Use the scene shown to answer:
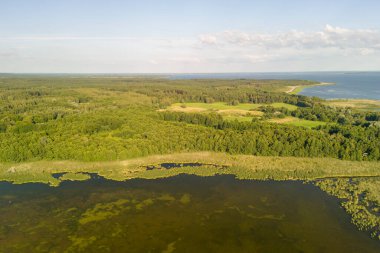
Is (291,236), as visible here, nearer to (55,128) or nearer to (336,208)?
(336,208)

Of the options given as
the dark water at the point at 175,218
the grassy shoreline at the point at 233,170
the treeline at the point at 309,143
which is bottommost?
the dark water at the point at 175,218

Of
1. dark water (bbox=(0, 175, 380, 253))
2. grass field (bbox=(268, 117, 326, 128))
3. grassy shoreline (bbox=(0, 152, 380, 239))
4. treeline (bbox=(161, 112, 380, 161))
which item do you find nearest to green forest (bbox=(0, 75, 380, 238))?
treeline (bbox=(161, 112, 380, 161))

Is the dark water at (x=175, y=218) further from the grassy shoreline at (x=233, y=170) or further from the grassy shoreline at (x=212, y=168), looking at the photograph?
the grassy shoreline at (x=212, y=168)

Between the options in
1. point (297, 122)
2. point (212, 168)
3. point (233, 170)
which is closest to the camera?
point (233, 170)

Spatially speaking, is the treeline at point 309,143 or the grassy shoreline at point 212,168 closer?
the grassy shoreline at point 212,168

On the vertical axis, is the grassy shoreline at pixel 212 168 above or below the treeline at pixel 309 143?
below

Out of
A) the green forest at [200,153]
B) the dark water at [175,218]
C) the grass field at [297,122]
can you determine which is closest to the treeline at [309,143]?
the green forest at [200,153]

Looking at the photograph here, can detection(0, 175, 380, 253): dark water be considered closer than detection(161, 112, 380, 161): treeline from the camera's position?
Yes

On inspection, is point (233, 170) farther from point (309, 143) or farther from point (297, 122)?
point (297, 122)

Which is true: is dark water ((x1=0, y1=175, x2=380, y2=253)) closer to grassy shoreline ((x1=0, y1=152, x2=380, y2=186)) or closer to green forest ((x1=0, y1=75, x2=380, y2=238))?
grassy shoreline ((x1=0, y1=152, x2=380, y2=186))

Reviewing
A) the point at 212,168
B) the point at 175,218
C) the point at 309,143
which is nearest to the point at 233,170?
the point at 212,168
